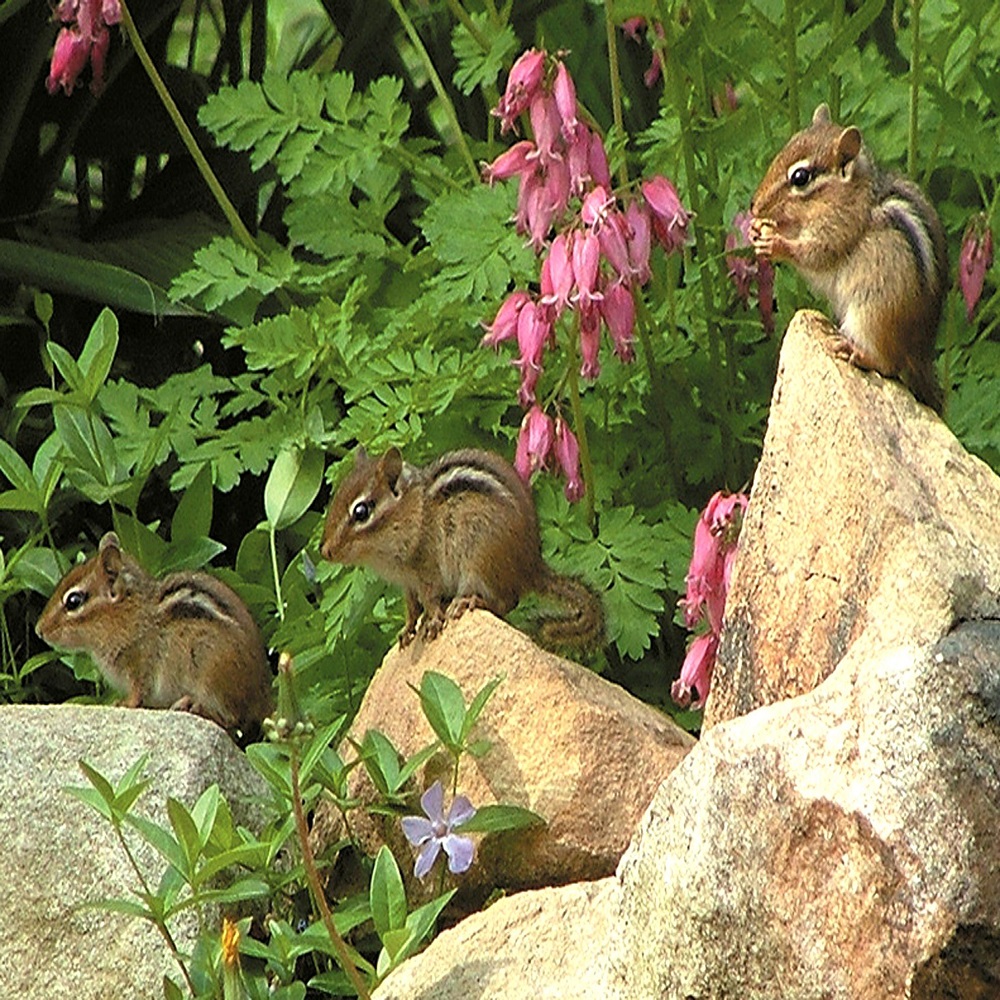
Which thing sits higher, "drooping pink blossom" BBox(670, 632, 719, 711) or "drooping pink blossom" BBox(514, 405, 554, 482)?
"drooping pink blossom" BBox(514, 405, 554, 482)

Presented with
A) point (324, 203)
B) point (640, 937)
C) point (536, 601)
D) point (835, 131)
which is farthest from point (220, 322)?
point (640, 937)

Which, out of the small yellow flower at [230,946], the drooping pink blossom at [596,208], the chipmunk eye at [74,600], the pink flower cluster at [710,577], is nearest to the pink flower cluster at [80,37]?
the chipmunk eye at [74,600]

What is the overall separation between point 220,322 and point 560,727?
3.11 m

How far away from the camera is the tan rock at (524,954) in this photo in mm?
3344

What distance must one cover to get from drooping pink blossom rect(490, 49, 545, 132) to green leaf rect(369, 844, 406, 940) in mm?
1736

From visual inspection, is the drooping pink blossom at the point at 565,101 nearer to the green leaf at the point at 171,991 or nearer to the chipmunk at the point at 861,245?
the chipmunk at the point at 861,245

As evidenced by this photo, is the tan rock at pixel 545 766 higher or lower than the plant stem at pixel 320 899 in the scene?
lower

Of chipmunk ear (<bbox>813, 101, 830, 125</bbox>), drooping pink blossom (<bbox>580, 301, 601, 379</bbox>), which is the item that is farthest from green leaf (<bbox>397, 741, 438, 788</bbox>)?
chipmunk ear (<bbox>813, 101, 830, 125</bbox>)

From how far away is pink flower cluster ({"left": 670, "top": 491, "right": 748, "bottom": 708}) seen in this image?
14.4 feet

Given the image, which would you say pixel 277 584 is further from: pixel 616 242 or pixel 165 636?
pixel 616 242

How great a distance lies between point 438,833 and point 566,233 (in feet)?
4.86

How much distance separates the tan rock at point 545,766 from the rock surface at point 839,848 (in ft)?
1.65

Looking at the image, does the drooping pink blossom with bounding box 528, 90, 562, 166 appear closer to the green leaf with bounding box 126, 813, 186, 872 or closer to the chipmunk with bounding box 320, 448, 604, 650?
the chipmunk with bounding box 320, 448, 604, 650

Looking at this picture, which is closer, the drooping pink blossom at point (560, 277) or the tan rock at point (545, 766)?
the tan rock at point (545, 766)
